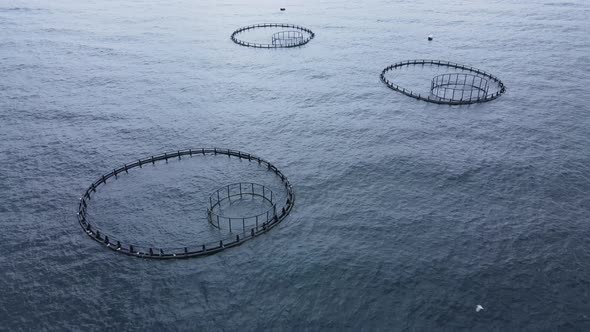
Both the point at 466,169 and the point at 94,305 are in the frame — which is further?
the point at 466,169

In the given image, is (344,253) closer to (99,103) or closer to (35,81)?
(99,103)

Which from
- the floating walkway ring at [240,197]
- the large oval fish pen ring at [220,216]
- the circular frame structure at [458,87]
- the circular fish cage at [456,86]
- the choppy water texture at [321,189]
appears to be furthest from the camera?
the circular frame structure at [458,87]

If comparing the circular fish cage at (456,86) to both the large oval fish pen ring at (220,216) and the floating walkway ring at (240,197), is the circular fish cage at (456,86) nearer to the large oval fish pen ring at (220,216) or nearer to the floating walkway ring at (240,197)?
the large oval fish pen ring at (220,216)

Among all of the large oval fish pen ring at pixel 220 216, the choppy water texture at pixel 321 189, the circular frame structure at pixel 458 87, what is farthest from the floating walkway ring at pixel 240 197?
the circular frame structure at pixel 458 87

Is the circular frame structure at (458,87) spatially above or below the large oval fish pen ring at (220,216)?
above

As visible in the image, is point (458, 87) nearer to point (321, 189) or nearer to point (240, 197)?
point (321, 189)

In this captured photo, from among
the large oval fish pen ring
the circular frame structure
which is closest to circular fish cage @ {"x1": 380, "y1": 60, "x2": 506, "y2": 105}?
the circular frame structure

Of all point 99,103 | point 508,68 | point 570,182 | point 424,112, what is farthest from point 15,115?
point 508,68

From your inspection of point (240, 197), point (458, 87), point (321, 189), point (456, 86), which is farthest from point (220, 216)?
point (458, 87)

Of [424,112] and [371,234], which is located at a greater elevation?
[424,112]
